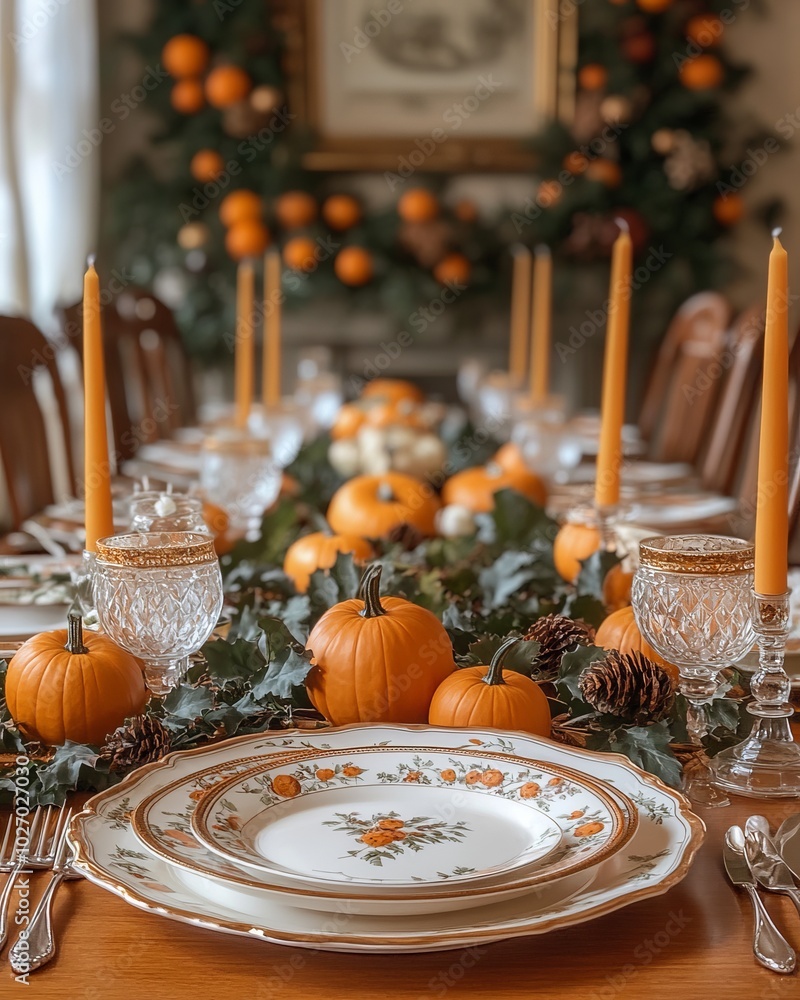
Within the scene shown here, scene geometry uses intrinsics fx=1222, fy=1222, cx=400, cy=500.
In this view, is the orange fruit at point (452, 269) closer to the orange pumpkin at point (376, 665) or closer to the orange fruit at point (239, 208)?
the orange fruit at point (239, 208)

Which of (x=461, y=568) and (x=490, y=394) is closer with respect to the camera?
(x=461, y=568)

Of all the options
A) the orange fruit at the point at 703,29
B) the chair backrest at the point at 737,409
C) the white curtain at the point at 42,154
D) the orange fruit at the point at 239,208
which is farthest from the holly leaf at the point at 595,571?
the orange fruit at the point at 703,29

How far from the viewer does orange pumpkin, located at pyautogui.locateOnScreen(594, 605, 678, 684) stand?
3.00 ft

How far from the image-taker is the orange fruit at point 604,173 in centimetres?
449

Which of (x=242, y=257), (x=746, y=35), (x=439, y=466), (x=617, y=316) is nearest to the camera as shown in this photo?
(x=617, y=316)

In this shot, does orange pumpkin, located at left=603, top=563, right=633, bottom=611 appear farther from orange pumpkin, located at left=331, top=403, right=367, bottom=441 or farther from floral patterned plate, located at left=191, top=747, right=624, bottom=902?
orange pumpkin, located at left=331, top=403, right=367, bottom=441

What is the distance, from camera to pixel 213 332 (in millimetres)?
4500

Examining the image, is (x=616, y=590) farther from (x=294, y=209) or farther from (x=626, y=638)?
(x=294, y=209)

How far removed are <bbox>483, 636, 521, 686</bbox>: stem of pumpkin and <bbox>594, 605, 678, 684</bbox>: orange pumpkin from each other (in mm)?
125

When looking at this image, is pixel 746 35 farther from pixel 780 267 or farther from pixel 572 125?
pixel 780 267

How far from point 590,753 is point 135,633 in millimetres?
325

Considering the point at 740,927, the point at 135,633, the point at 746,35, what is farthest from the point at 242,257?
the point at 740,927

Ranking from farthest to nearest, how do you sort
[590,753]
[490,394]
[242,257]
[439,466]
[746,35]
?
[746,35]
[242,257]
[490,394]
[439,466]
[590,753]

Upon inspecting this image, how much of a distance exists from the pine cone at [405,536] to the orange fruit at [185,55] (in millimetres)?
3522
